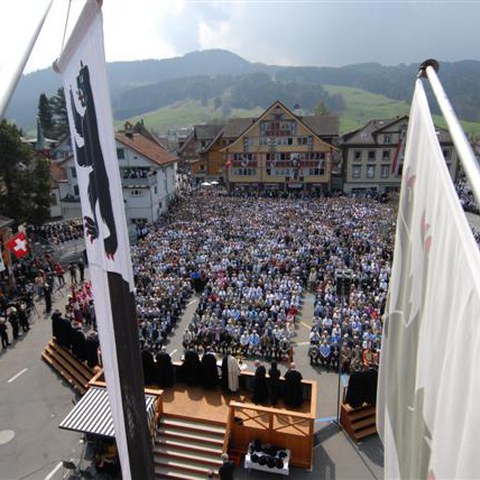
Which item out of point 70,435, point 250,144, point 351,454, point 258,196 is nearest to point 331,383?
point 351,454

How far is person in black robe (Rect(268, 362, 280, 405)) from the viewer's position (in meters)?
11.3

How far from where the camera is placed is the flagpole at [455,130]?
8.01 ft

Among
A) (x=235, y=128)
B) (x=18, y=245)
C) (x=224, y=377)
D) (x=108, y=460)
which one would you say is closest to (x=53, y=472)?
(x=108, y=460)

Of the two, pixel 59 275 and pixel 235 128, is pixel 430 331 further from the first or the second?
pixel 235 128

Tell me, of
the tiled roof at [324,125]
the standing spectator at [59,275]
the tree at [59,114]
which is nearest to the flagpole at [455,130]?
the standing spectator at [59,275]

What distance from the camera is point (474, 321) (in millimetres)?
2166

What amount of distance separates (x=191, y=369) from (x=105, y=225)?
27.9 feet

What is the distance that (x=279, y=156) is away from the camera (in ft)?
173

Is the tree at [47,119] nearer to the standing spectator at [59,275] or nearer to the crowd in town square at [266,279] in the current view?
the crowd in town square at [266,279]

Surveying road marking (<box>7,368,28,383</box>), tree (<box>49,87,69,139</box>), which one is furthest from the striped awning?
tree (<box>49,87,69,139</box>)

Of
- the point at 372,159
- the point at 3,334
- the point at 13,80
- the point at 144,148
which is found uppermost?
the point at 13,80

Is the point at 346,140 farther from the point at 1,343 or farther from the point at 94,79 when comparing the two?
the point at 94,79

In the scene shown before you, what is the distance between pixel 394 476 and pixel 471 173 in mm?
2601

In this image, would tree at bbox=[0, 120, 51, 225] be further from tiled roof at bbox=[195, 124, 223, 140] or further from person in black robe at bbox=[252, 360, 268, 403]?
tiled roof at bbox=[195, 124, 223, 140]
